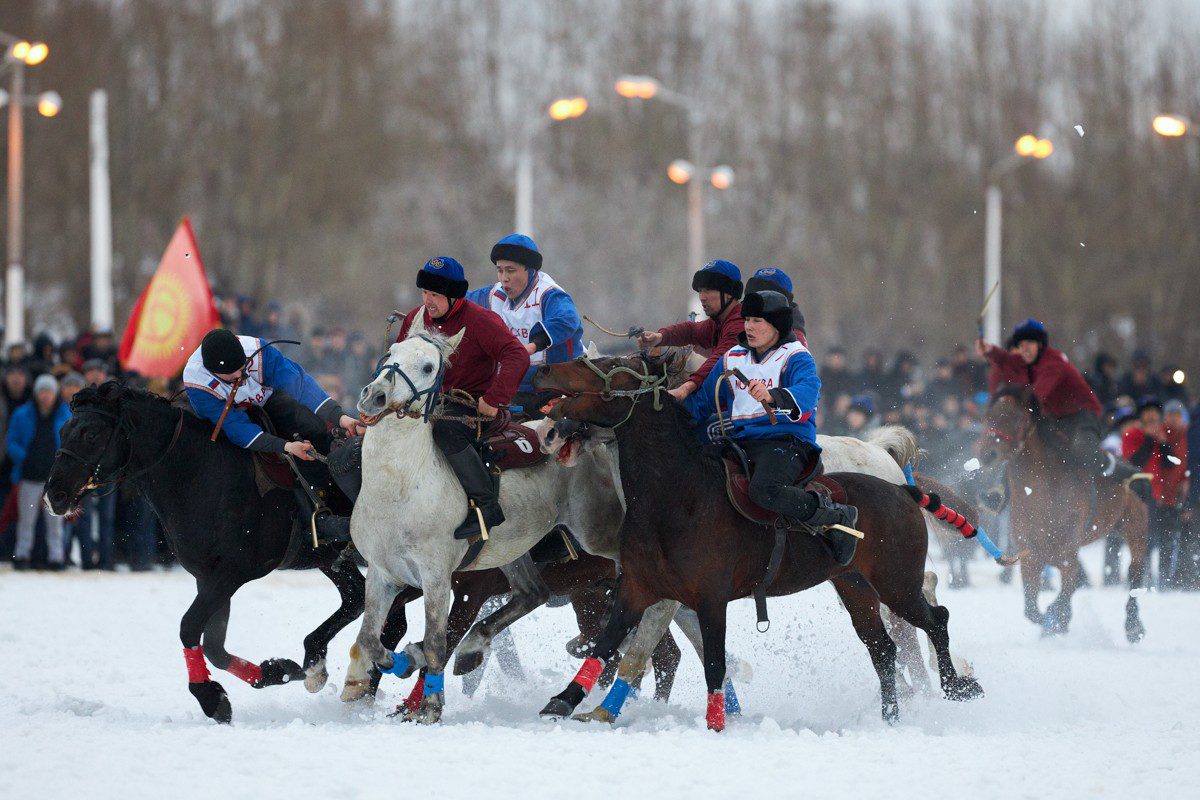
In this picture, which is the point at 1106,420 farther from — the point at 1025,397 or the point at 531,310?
the point at 531,310

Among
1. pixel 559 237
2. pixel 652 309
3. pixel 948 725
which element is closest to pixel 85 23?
pixel 559 237

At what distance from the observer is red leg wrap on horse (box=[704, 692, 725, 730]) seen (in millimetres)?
8234

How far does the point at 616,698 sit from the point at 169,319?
8.63 metres

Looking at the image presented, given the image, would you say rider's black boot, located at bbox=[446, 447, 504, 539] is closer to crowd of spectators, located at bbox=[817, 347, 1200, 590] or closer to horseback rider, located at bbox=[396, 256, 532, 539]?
horseback rider, located at bbox=[396, 256, 532, 539]

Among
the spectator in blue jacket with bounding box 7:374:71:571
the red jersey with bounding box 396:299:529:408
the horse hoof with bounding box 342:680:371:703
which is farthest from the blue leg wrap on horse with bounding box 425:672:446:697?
the spectator in blue jacket with bounding box 7:374:71:571

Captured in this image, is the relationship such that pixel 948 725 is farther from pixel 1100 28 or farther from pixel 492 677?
pixel 1100 28

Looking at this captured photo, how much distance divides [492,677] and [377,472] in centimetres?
299

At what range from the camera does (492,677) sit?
429 inches

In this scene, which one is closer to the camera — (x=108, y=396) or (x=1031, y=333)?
(x=108, y=396)

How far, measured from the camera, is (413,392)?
26.7 ft

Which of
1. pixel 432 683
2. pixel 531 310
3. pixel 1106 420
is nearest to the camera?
pixel 432 683

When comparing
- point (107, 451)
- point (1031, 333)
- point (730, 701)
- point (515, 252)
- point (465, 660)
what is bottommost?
point (730, 701)

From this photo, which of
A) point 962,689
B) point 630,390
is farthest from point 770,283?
point 962,689

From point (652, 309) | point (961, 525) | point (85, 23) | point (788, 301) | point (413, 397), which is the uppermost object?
point (85, 23)
